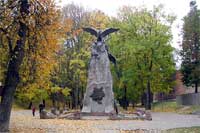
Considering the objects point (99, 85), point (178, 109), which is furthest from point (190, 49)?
point (99, 85)

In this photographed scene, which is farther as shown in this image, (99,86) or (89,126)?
(99,86)

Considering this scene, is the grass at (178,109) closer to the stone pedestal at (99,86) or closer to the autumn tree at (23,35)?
the stone pedestal at (99,86)

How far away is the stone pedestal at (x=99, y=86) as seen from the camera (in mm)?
31734

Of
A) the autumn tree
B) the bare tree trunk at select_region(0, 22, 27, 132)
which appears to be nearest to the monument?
the autumn tree

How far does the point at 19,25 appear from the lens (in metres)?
16.7

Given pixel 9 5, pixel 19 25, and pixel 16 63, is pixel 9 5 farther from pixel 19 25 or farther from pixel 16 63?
pixel 16 63

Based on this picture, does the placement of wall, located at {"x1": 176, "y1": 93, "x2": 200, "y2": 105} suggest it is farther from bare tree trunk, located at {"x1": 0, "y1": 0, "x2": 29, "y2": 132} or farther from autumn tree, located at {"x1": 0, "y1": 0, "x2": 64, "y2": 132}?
bare tree trunk, located at {"x1": 0, "y1": 0, "x2": 29, "y2": 132}

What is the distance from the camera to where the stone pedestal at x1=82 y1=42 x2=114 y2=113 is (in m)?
31.7

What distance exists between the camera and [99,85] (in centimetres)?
3212

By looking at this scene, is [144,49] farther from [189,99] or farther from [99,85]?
[99,85]

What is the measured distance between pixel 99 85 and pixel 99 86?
0.29 ft

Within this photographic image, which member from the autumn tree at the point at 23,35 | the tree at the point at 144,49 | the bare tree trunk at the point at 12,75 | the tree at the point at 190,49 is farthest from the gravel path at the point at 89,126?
the tree at the point at 190,49

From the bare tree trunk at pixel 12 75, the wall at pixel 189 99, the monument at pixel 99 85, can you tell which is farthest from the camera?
the wall at pixel 189 99

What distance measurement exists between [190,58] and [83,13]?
15419mm
